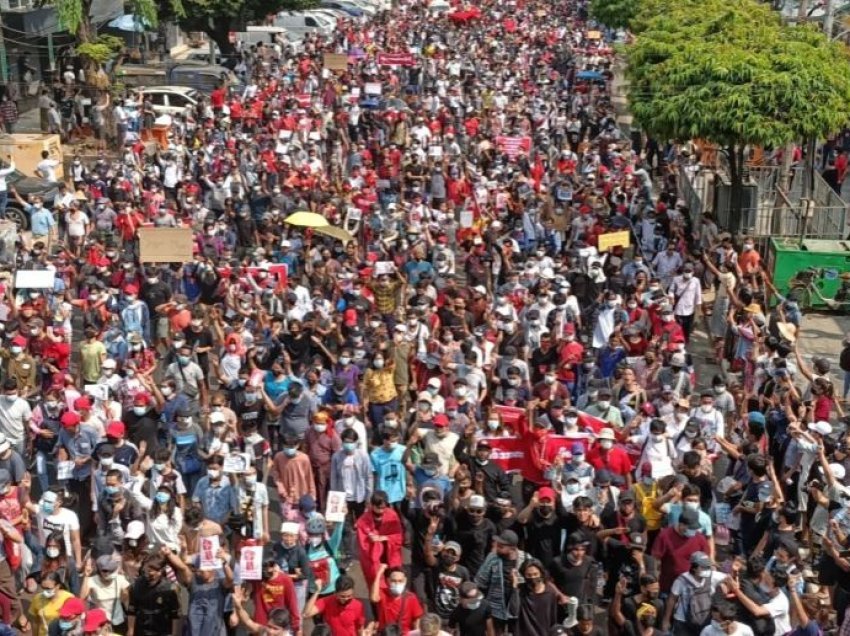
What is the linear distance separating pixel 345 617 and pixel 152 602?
1.36m

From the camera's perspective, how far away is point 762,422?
38.2 feet

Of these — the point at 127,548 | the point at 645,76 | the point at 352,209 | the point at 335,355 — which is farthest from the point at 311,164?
the point at 127,548

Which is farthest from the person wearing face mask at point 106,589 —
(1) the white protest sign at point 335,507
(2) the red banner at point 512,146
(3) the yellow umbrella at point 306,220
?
(2) the red banner at point 512,146

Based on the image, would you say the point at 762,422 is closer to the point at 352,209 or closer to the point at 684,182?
the point at 352,209

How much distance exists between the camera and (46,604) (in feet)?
29.5

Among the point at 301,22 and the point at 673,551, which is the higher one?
the point at 301,22

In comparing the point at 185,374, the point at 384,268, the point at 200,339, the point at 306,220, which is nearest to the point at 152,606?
the point at 185,374

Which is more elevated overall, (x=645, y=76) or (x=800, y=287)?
(x=645, y=76)

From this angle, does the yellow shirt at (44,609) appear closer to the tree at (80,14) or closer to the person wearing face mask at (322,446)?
the person wearing face mask at (322,446)

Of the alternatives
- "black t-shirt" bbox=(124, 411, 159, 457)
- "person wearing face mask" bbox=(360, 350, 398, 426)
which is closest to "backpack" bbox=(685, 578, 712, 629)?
"person wearing face mask" bbox=(360, 350, 398, 426)

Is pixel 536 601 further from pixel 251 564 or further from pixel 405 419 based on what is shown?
pixel 405 419

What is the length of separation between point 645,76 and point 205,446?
1386cm

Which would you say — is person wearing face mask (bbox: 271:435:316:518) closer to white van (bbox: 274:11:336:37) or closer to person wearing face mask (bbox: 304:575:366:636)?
person wearing face mask (bbox: 304:575:366:636)

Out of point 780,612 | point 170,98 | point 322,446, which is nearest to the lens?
point 780,612
